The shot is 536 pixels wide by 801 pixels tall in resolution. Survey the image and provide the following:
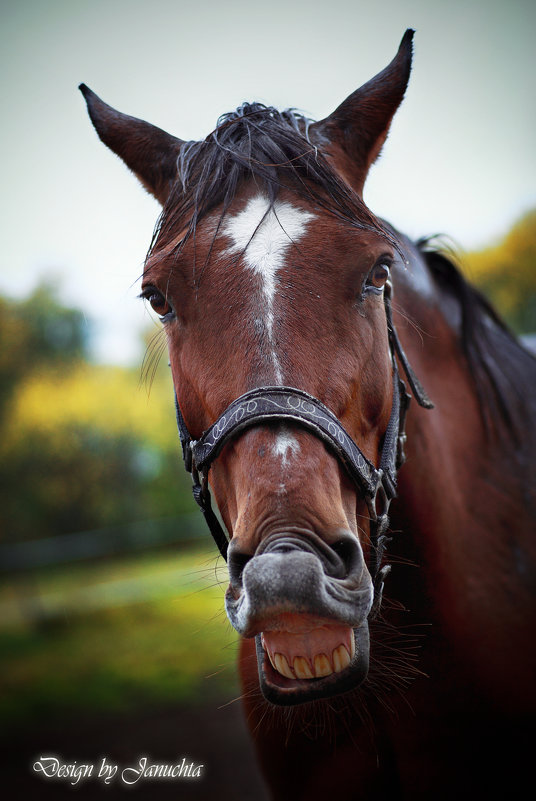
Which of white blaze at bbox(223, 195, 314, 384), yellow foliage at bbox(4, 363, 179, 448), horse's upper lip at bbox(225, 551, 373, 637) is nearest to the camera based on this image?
horse's upper lip at bbox(225, 551, 373, 637)

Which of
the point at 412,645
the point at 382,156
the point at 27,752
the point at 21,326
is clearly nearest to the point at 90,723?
the point at 27,752

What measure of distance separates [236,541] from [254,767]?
577cm

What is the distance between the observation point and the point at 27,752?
6730mm

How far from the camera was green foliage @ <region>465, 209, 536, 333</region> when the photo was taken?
650 inches

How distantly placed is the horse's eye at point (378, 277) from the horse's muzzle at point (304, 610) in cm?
90

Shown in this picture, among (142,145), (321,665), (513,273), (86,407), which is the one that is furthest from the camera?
(513,273)

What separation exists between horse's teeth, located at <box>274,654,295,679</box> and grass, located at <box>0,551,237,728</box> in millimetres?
4048

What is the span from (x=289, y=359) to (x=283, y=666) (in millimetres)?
848

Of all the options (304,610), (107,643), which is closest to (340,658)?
(304,610)

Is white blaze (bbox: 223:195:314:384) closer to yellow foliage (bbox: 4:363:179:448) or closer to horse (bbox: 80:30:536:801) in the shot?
horse (bbox: 80:30:536:801)

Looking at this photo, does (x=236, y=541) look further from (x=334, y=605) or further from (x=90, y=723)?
(x=90, y=723)


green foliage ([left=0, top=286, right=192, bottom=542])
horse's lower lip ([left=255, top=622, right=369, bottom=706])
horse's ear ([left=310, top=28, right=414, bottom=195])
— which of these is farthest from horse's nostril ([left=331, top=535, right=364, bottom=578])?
green foliage ([left=0, top=286, right=192, bottom=542])

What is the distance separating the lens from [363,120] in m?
2.26

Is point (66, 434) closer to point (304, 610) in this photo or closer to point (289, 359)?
point (289, 359)
